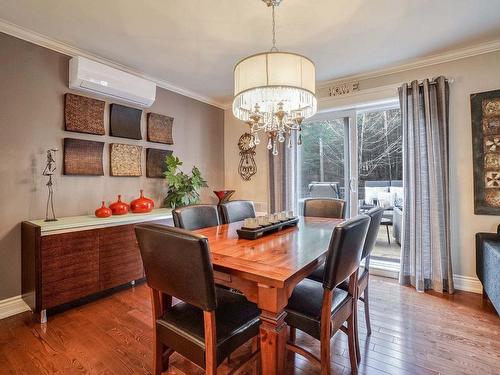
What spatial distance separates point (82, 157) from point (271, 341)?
2.62 metres

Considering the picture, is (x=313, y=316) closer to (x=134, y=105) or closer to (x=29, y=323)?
(x=29, y=323)

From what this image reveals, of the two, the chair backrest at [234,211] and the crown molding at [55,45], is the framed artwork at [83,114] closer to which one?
the crown molding at [55,45]

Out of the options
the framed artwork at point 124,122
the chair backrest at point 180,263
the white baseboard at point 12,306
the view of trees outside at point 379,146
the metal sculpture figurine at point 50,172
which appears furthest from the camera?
the view of trees outside at point 379,146

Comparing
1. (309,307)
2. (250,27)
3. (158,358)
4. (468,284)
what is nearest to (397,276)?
(468,284)

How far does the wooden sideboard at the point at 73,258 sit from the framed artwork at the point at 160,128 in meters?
1.21

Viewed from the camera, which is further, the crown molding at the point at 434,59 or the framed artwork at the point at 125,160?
the framed artwork at the point at 125,160

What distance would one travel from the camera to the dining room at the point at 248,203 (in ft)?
4.36

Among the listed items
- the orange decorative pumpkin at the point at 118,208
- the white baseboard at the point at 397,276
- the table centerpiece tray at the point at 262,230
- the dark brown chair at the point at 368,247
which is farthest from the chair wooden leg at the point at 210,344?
the white baseboard at the point at 397,276

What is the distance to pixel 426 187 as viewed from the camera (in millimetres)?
2758

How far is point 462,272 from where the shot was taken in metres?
2.71

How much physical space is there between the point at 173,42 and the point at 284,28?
109cm

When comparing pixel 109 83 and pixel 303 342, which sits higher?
pixel 109 83

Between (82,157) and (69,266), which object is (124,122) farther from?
(69,266)

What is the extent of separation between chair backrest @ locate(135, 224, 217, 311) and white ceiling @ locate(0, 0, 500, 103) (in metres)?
1.82
